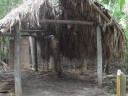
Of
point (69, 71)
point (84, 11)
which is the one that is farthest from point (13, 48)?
point (69, 71)

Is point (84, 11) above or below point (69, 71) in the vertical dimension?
above

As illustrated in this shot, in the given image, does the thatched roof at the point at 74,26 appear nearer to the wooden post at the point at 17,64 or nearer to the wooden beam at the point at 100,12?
the wooden beam at the point at 100,12

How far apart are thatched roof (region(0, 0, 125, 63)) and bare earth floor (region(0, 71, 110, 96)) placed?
1226 millimetres

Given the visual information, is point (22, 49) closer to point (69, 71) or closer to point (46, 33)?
point (46, 33)

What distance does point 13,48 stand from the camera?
27.9 feet

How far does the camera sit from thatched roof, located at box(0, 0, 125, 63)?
789 cm

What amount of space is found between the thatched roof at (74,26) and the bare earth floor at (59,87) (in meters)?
1.23

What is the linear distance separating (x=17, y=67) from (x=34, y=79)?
10.9ft

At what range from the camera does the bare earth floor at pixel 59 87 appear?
27.9 feet

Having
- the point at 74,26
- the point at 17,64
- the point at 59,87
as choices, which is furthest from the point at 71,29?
the point at 17,64

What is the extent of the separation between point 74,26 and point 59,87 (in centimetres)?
279

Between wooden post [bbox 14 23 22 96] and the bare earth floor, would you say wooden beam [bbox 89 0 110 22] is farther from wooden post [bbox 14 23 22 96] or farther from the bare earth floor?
wooden post [bbox 14 23 22 96]

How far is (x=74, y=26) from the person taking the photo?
11.1m

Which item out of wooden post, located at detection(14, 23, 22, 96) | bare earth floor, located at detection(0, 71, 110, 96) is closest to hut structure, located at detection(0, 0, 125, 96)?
wooden post, located at detection(14, 23, 22, 96)
